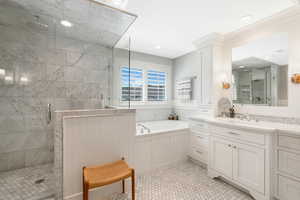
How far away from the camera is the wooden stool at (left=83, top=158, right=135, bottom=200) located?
4.25ft

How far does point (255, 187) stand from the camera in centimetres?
164

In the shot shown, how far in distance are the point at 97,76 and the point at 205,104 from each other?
7.51ft

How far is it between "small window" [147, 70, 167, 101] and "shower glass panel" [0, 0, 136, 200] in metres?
1.45

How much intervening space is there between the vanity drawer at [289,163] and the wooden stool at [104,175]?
1698mm

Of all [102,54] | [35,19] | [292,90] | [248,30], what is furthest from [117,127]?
[248,30]

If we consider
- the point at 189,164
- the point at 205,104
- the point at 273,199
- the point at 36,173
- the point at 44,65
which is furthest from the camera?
the point at 205,104

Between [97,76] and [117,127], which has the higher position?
→ [97,76]

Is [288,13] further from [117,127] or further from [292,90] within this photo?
[117,127]

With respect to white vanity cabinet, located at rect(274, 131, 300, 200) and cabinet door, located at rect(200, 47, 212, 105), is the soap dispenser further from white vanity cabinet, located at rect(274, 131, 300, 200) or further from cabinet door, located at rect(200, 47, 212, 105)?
white vanity cabinet, located at rect(274, 131, 300, 200)

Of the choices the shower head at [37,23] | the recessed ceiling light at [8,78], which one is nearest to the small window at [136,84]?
the shower head at [37,23]

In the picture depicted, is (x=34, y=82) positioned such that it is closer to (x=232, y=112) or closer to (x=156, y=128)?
(x=156, y=128)

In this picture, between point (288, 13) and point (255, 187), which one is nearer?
point (255, 187)

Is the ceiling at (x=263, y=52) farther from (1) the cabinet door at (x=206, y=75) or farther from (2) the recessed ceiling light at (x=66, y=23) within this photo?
(2) the recessed ceiling light at (x=66, y=23)

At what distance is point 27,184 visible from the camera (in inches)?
66.9
